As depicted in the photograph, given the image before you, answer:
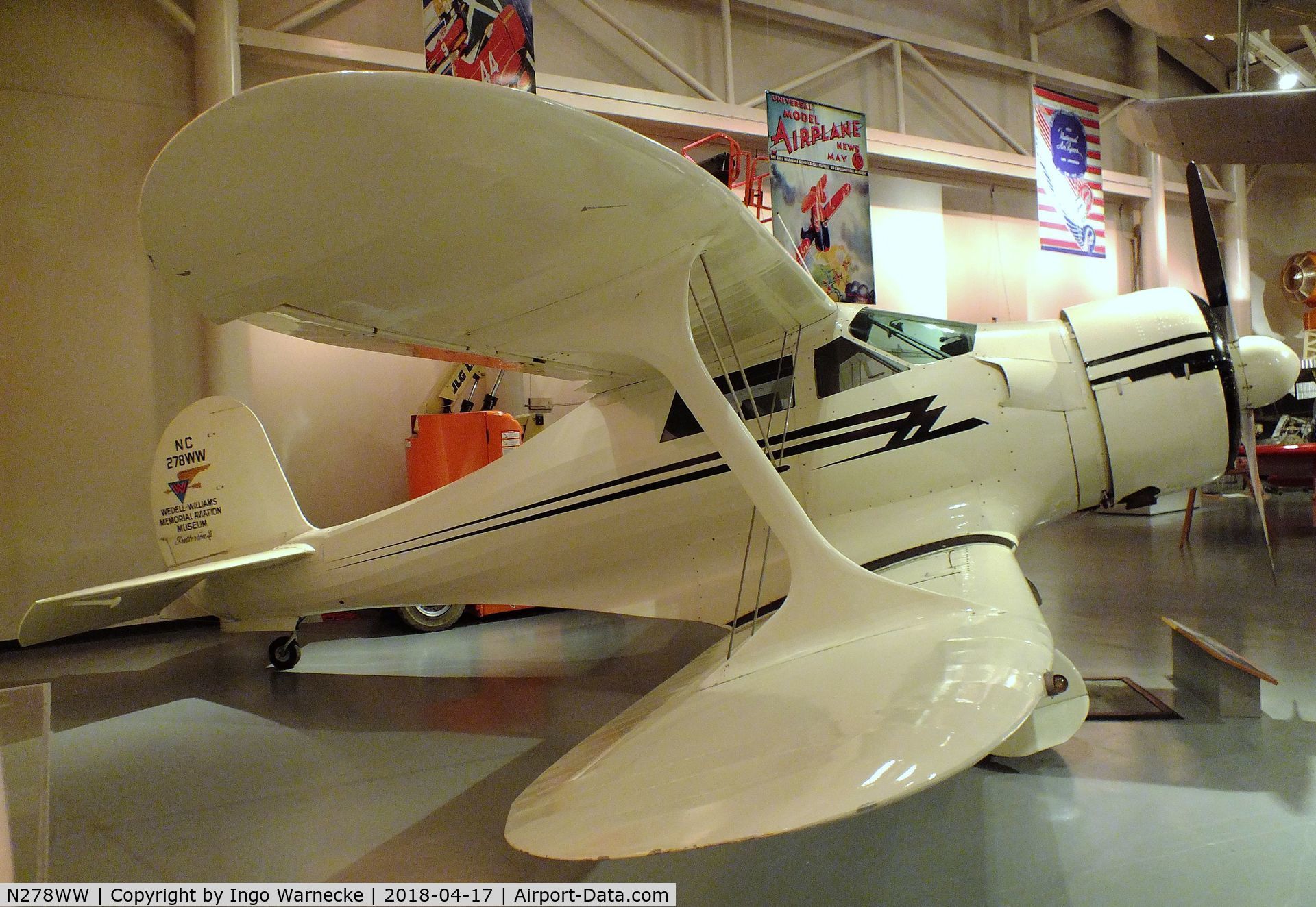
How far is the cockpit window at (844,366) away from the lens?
121 inches

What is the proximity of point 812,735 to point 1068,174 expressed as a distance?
9.96 metres

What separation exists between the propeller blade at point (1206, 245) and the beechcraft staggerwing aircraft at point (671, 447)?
0.25 feet

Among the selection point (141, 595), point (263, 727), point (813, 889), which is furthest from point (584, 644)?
point (813, 889)

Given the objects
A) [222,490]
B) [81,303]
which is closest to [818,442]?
[222,490]

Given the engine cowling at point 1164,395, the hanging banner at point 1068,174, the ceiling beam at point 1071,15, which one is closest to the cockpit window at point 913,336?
the engine cowling at point 1164,395

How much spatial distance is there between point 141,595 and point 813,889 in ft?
10.5

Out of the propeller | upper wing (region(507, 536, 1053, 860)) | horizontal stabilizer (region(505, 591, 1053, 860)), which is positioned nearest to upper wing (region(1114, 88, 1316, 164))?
the propeller

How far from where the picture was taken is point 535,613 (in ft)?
20.5

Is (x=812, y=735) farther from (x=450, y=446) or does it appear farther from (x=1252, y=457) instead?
(x=450, y=446)

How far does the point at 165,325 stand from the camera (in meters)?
5.82

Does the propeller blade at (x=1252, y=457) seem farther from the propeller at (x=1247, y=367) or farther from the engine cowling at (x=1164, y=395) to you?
the engine cowling at (x=1164, y=395)

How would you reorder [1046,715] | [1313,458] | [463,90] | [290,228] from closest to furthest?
[463,90] < [290,228] < [1046,715] < [1313,458]

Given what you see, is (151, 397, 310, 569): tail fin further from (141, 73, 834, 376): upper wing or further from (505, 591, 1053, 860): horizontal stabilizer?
(505, 591, 1053, 860): horizontal stabilizer

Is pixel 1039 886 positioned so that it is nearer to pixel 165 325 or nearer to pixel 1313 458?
pixel 165 325
